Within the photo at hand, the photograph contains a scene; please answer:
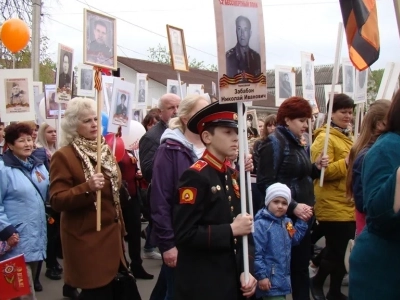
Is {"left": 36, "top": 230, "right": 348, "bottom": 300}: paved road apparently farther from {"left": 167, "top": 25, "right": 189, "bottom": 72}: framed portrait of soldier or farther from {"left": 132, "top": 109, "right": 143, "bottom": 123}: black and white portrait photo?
{"left": 132, "top": 109, "right": 143, "bottom": 123}: black and white portrait photo

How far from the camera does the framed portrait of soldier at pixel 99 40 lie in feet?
16.0

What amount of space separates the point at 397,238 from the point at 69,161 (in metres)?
2.35

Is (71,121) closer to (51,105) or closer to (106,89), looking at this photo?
(106,89)

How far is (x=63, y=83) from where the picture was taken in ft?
25.5

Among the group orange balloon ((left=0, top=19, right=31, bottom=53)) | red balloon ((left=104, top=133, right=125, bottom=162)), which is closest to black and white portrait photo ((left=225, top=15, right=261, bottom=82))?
red balloon ((left=104, top=133, right=125, bottom=162))

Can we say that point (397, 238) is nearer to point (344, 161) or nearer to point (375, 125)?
point (375, 125)

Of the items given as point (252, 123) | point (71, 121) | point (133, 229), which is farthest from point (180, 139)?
point (252, 123)

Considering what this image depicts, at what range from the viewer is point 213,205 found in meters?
3.25

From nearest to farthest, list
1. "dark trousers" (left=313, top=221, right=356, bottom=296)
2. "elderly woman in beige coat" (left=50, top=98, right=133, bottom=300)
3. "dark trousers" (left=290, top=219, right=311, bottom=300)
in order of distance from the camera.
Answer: "elderly woman in beige coat" (left=50, top=98, right=133, bottom=300)
"dark trousers" (left=290, top=219, right=311, bottom=300)
"dark trousers" (left=313, top=221, right=356, bottom=296)

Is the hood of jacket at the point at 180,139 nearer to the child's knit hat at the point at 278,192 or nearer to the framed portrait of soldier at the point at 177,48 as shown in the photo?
the child's knit hat at the point at 278,192

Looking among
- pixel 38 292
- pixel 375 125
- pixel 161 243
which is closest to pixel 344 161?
pixel 375 125

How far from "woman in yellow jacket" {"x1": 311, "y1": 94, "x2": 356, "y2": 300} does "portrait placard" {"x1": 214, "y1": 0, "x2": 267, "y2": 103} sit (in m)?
2.51

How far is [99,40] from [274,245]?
2.20 meters

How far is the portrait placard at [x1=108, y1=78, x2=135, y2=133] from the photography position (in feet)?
19.7
